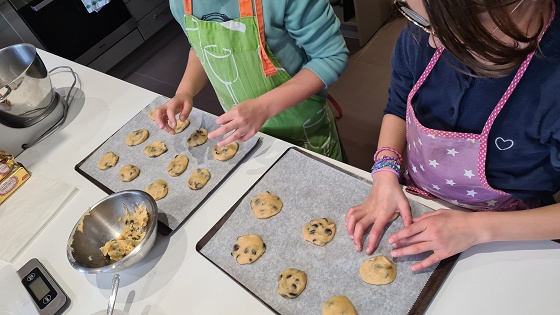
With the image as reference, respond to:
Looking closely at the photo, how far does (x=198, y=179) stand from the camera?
93cm

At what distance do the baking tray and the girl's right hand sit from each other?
34 cm

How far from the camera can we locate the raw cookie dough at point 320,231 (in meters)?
0.74

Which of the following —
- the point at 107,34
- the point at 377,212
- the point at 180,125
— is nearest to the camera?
the point at 377,212

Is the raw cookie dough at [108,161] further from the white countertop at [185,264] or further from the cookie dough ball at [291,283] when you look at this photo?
the cookie dough ball at [291,283]

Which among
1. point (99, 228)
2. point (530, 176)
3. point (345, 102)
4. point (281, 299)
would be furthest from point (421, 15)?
point (345, 102)

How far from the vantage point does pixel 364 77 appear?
2184mm

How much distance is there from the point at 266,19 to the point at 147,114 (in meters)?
0.49

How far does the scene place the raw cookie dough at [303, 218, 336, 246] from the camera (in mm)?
736

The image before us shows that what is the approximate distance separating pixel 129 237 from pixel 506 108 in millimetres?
752

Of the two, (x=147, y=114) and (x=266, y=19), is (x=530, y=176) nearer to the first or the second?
(x=266, y=19)

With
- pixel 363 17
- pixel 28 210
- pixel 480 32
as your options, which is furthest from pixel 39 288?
pixel 363 17

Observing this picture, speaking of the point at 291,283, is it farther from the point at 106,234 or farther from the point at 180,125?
the point at 180,125

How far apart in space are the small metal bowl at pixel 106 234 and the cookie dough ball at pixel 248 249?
180mm

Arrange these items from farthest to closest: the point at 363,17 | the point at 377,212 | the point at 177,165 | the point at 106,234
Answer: the point at 363,17 < the point at 177,165 < the point at 106,234 < the point at 377,212
